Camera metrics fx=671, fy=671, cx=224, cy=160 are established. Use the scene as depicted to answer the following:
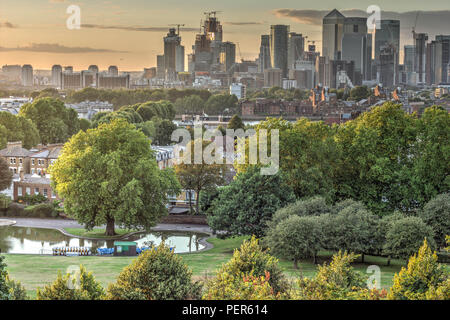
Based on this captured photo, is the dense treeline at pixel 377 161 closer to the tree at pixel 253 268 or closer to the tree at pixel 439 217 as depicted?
the tree at pixel 439 217

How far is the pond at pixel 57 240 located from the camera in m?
26.9

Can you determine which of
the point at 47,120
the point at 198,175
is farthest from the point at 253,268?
the point at 47,120

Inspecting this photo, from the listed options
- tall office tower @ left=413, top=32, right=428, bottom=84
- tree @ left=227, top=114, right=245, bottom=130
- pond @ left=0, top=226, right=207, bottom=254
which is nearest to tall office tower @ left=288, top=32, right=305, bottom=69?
tall office tower @ left=413, top=32, right=428, bottom=84

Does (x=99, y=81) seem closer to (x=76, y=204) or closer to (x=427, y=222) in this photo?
(x=76, y=204)

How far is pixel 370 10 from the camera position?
19.1 meters

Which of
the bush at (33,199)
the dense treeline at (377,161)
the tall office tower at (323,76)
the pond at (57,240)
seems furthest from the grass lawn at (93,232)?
the tall office tower at (323,76)

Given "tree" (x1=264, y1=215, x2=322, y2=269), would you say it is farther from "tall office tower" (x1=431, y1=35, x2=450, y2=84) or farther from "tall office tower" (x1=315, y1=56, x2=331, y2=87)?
"tall office tower" (x1=315, y1=56, x2=331, y2=87)

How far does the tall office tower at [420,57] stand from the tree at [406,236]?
33.1 ft

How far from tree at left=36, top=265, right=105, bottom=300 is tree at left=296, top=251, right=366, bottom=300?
12.7ft

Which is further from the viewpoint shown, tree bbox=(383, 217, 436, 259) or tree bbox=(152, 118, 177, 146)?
tree bbox=(152, 118, 177, 146)

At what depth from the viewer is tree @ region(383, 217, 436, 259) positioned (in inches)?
888

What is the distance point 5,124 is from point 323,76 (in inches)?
2218

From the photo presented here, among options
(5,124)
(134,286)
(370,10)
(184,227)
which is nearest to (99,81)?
(5,124)
